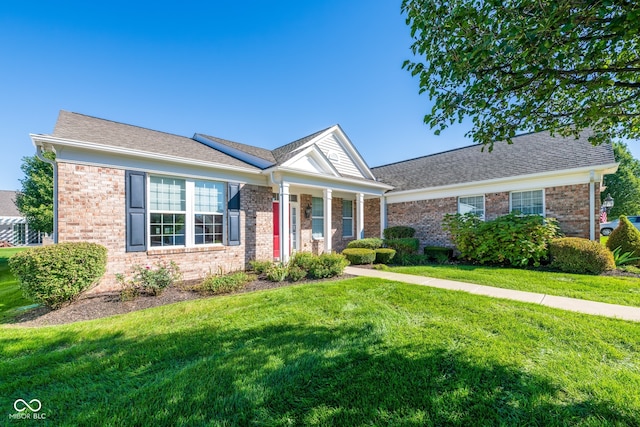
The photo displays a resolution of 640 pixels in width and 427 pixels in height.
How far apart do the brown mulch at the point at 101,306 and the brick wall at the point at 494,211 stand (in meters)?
8.53

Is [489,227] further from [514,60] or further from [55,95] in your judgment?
[55,95]

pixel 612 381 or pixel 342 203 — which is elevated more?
pixel 342 203

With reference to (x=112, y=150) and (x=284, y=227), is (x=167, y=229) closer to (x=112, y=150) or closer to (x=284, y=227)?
(x=112, y=150)

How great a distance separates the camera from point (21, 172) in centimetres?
1797

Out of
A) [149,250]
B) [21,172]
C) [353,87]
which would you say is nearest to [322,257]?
[149,250]

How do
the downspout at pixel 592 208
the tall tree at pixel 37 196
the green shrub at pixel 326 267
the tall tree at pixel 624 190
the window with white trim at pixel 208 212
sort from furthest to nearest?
the tall tree at pixel 624 190 → the tall tree at pixel 37 196 → the downspout at pixel 592 208 → the window with white trim at pixel 208 212 → the green shrub at pixel 326 267

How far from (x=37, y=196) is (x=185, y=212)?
17.9 m

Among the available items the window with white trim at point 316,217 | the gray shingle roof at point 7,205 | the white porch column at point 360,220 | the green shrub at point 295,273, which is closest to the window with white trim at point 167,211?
the green shrub at point 295,273

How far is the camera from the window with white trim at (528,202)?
962cm

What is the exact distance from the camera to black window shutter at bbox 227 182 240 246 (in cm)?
833

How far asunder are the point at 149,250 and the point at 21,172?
20.6 metres

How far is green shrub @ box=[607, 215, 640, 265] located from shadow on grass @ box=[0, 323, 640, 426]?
10292 millimetres

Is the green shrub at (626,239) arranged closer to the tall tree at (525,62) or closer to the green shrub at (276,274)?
the tall tree at (525,62)

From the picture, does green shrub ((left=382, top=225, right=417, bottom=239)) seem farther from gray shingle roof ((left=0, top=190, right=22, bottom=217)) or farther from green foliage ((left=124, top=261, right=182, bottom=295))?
gray shingle roof ((left=0, top=190, right=22, bottom=217))
